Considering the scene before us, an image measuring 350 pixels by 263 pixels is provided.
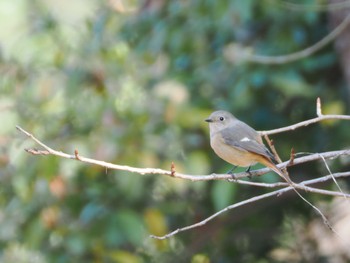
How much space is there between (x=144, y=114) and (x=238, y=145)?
3.60 ft

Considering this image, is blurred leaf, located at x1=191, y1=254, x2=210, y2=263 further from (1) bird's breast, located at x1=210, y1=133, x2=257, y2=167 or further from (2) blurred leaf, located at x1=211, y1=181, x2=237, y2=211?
(1) bird's breast, located at x1=210, y1=133, x2=257, y2=167

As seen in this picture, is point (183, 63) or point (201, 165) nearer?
point (201, 165)

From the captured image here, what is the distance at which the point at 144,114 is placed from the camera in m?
5.38

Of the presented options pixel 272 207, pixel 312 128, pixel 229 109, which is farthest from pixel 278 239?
pixel 229 109

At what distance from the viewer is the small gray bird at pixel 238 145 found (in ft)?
13.9

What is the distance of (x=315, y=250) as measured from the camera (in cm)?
668

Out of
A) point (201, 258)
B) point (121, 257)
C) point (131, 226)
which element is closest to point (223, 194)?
point (131, 226)

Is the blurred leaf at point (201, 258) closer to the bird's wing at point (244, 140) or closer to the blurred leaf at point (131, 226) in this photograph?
the blurred leaf at point (131, 226)

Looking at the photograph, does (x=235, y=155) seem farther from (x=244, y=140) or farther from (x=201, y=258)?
(x=201, y=258)

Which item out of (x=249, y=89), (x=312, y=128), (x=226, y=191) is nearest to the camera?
(x=226, y=191)

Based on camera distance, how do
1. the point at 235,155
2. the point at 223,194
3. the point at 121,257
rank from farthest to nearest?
the point at 121,257
the point at 223,194
the point at 235,155

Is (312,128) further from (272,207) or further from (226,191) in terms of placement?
(226,191)

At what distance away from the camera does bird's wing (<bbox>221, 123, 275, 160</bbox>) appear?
167 inches

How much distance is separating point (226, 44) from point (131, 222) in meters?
1.63
